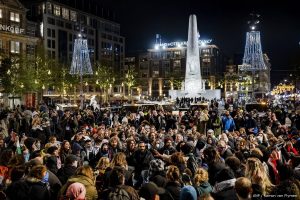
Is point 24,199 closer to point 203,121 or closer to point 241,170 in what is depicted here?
point 241,170

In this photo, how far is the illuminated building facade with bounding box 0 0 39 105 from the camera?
64938 millimetres

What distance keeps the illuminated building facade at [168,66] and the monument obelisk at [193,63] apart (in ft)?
218

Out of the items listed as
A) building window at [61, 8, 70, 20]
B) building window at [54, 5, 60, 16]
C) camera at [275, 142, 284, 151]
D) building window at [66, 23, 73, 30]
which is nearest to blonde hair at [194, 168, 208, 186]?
camera at [275, 142, 284, 151]

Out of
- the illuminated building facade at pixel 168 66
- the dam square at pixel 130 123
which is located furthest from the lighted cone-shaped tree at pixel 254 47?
the illuminated building facade at pixel 168 66

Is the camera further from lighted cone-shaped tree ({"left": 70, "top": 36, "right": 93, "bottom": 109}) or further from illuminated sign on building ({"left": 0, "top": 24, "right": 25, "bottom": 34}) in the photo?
illuminated sign on building ({"left": 0, "top": 24, "right": 25, "bottom": 34})

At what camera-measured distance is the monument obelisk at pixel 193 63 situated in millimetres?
51312

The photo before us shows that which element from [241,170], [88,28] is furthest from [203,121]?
[88,28]

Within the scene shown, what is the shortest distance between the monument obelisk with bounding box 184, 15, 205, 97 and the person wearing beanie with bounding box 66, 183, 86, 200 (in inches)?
1837

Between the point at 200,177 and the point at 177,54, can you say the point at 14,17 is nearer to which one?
the point at 200,177

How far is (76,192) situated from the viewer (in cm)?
641

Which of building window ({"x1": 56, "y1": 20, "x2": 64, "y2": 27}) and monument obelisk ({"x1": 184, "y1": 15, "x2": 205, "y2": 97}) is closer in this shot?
monument obelisk ({"x1": 184, "y1": 15, "x2": 205, "y2": 97})

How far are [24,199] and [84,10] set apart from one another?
10471 centimetres

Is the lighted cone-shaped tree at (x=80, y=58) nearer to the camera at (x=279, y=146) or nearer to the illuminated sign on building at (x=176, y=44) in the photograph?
the camera at (x=279, y=146)

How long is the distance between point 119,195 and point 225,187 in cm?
206
